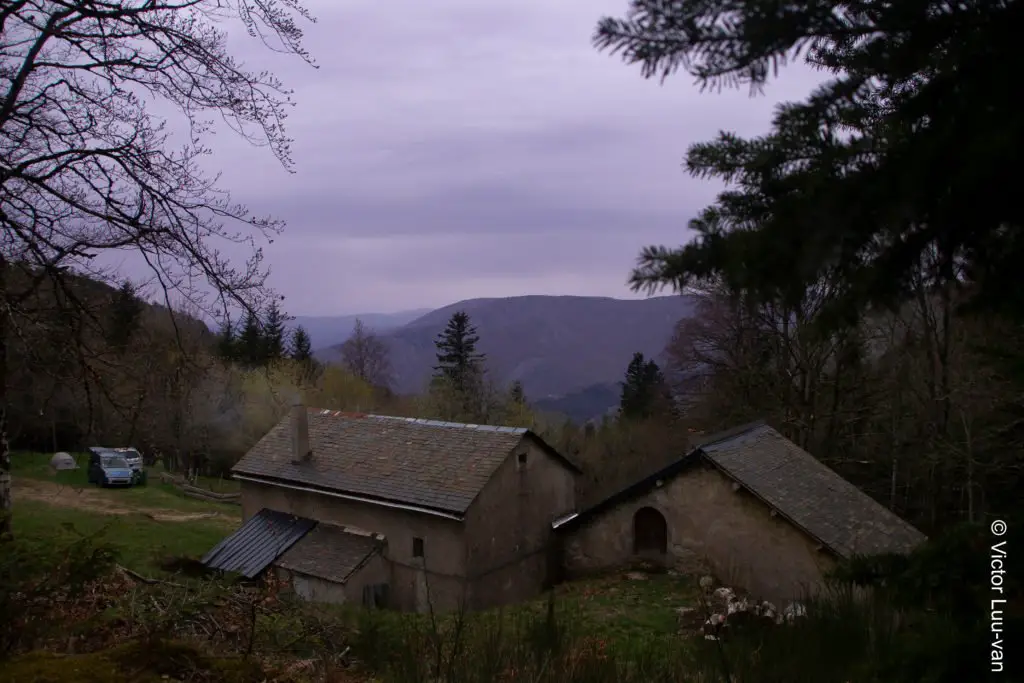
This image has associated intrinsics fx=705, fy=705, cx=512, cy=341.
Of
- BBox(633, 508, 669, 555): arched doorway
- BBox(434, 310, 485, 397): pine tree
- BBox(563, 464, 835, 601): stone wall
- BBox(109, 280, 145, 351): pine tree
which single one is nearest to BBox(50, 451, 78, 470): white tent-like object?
BBox(434, 310, 485, 397): pine tree

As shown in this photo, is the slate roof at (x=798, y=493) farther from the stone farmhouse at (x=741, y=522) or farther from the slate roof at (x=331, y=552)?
the slate roof at (x=331, y=552)

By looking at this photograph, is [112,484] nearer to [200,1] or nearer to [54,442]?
[54,442]

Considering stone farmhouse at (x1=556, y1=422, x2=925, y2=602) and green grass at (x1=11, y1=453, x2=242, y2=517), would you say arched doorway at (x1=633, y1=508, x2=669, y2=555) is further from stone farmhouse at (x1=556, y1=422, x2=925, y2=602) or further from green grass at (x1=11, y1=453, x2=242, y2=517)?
A: green grass at (x1=11, y1=453, x2=242, y2=517)

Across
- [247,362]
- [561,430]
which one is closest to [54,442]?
[247,362]

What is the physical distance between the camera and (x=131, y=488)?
1316 inches

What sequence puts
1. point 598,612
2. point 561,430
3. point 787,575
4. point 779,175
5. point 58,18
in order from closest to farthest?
point 779,175
point 58,18
point 598,612
point 787,575
point 561,430

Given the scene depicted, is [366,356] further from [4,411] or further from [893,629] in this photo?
[893,629]

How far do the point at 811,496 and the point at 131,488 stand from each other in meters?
30.5

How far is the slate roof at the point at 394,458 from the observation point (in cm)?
1781

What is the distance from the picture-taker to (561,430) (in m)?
43.2

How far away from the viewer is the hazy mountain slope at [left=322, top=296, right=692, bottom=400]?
11406 centimetres

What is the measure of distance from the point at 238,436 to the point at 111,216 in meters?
37.1

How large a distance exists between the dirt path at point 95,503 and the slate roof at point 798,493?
17.8 metres

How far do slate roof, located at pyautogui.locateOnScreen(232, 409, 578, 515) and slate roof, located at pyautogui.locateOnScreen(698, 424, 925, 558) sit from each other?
542 cm
